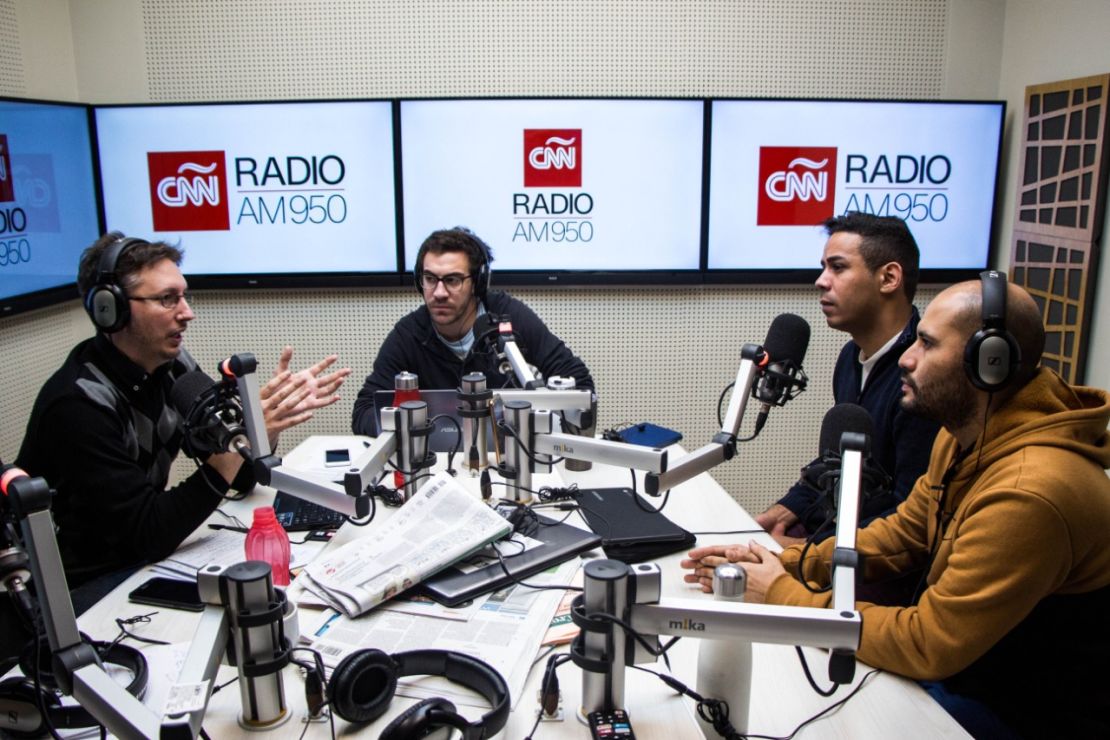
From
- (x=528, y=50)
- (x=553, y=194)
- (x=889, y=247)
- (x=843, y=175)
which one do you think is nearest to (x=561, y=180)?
(x=553, y=194)

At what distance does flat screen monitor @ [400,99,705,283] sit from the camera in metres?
3.71

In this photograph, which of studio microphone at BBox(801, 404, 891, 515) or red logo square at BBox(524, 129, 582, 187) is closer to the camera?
studio microphone at BBox(801, 404, 891, 515)

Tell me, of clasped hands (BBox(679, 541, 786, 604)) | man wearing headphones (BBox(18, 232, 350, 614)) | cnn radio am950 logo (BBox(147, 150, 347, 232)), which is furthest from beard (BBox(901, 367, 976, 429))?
cnn radio am950 logo (BBox(147, 150, 347, 232))

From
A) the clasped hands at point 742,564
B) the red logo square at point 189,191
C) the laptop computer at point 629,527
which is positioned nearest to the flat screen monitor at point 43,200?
the red logo square at point 189,191

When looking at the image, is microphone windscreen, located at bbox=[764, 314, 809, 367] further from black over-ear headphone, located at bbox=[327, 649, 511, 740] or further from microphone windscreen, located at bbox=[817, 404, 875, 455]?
black over-ear headphone, located at bbox=[327, 649, 511, 740]

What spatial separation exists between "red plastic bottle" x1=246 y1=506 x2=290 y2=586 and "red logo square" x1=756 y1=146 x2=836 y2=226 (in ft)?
9.30

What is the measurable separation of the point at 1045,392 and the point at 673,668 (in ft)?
2.79

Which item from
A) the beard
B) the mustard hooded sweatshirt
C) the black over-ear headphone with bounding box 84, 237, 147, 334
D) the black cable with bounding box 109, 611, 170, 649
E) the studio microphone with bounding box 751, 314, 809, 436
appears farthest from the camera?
the black over-ear headphone with bounding box 84, 237, 147, 334

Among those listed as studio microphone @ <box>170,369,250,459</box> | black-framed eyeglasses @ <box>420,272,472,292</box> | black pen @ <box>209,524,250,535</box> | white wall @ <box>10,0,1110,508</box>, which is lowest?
black pen @ <box>209,524,250,535</box>

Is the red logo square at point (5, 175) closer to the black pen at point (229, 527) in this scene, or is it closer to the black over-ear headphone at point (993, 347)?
the black pen at point (229, 527)

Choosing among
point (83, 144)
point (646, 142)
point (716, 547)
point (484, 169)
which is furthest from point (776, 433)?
point (83, 144)

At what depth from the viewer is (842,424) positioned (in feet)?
5.23

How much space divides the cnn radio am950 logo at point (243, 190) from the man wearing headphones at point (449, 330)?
0.98 m

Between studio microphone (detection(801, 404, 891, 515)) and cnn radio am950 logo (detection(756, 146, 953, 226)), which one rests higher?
cnn radio am950 logo (detection(756, 146, 953, 226))
